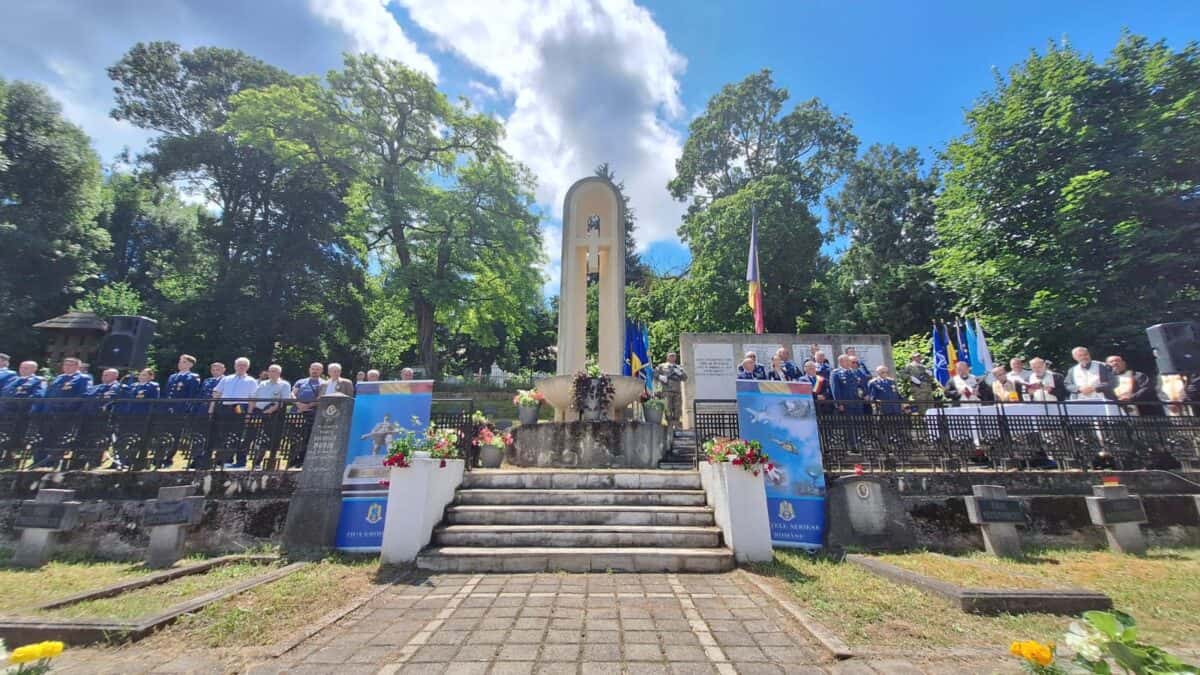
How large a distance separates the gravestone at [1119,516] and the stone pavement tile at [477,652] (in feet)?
24.2

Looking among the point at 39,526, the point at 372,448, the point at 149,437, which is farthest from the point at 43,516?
the point at 372,448

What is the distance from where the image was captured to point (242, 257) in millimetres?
23469

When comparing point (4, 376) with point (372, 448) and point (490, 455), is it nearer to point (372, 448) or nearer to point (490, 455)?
point (372, 448)

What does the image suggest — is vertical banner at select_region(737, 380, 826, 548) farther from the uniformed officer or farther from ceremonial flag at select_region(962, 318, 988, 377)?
the uniformed officer

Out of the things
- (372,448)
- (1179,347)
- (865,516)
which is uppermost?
(1179,347)

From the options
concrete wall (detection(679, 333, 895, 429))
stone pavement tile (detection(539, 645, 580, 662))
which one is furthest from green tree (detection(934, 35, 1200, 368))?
stone pavement tile (detection(539, 645, 580, 662))

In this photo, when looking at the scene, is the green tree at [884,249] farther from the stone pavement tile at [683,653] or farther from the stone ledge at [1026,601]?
the stone pavement tile at [683,653]

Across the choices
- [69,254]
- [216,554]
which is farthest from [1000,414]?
[69,254]

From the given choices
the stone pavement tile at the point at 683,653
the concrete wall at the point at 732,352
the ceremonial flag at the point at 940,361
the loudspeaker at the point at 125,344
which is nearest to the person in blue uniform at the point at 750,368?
the concrete wall at the point at 732,352

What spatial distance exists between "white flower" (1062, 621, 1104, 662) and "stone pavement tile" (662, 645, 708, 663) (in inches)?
78.2

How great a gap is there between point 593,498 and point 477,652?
3335 mm

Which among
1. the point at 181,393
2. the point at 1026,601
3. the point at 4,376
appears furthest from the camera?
the point at 181,393

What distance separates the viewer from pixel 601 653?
3229 millimetres

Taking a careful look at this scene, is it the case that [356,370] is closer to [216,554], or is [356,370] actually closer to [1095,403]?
[216,554]
